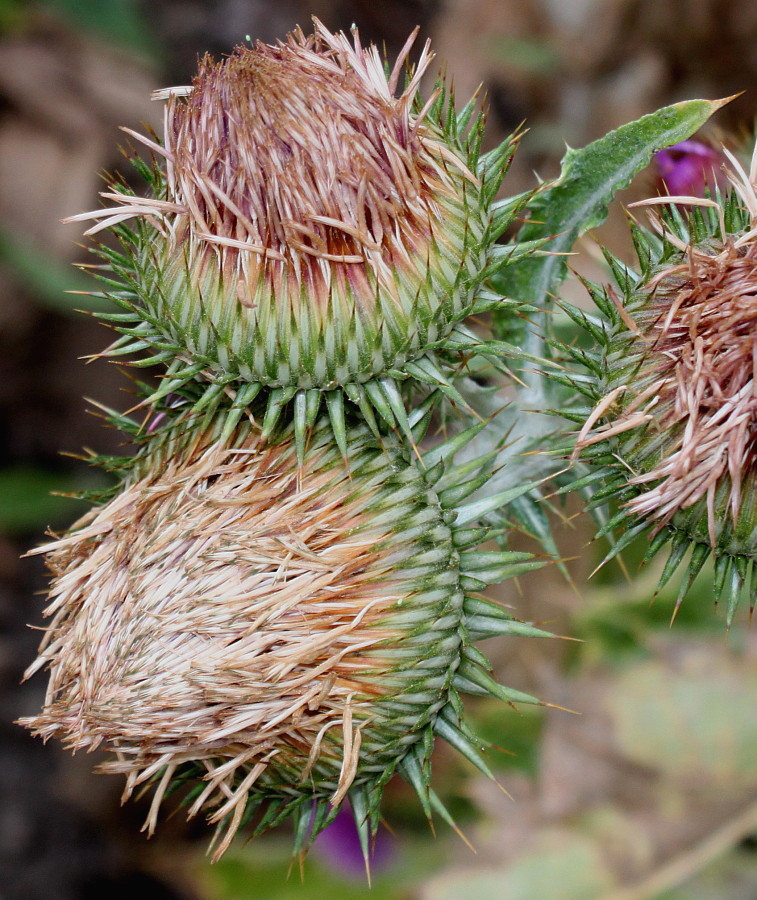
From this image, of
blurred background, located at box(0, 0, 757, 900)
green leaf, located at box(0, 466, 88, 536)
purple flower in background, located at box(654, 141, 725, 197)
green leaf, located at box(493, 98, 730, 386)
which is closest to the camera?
→ green leaf, located at box(493, 98, 730, 386)

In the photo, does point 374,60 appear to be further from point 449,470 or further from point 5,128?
point 5,128

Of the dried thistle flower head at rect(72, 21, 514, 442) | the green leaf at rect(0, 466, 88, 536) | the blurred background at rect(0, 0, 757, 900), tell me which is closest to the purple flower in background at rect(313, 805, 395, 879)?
the blurred background at rect(0, 0, 757, 900)

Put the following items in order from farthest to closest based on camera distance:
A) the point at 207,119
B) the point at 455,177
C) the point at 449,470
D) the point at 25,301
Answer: the point at 25,301 → the point at 449,470 → the point at 455,177 → the point at 207,119

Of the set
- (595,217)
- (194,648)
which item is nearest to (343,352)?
(194,648)

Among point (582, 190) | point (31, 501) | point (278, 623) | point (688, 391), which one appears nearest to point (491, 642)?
point (31, 501)

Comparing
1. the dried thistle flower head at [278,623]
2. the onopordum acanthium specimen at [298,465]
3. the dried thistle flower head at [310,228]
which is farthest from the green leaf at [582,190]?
the dried thistle flower head at [278,623]

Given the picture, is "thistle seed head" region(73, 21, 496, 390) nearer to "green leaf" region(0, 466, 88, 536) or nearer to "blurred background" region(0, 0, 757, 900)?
"blurred background" region(0, 0, 757, 900)
